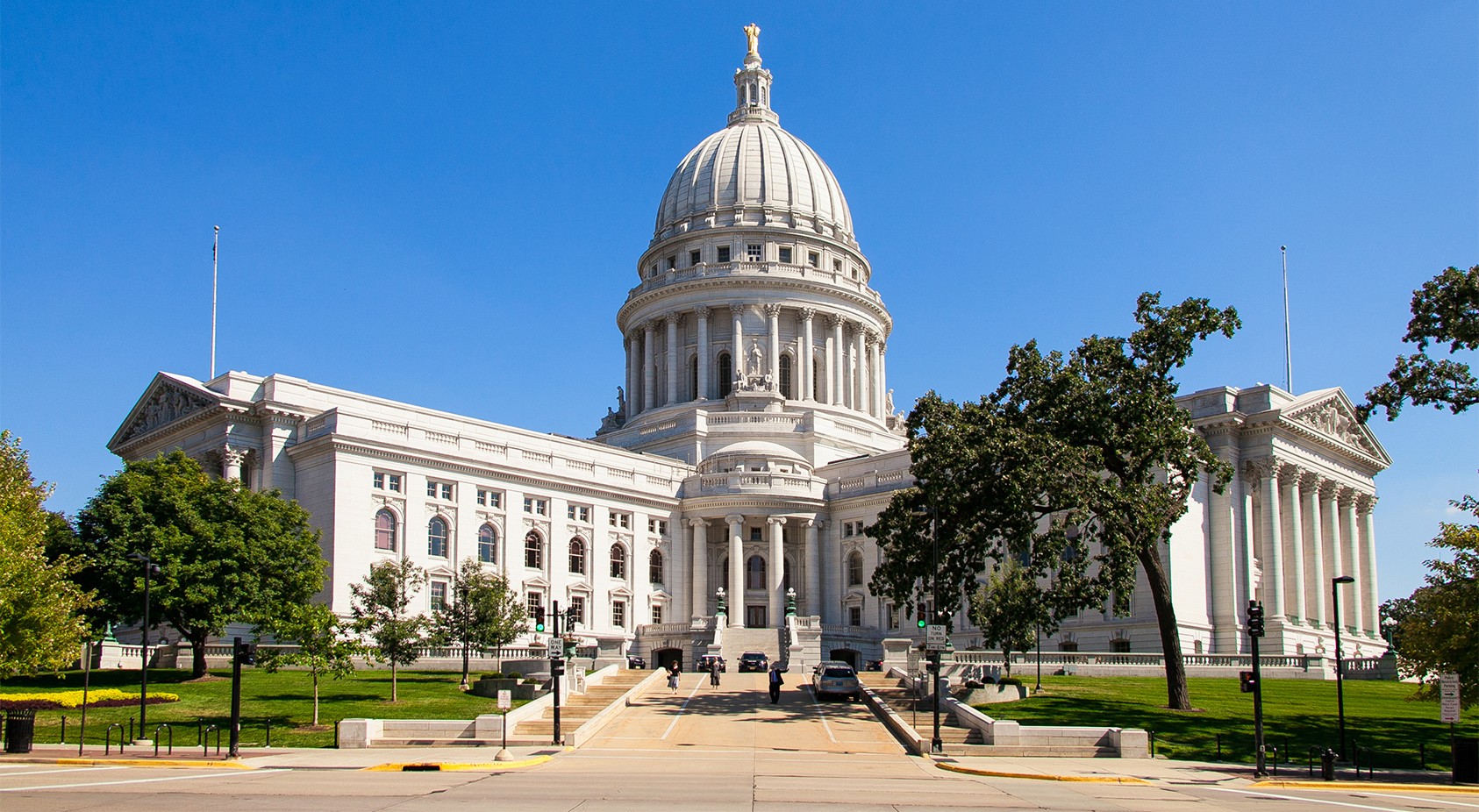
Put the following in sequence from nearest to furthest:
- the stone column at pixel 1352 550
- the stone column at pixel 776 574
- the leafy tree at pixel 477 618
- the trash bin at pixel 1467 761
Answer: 1. the trash bin at pixel 1467 761
2. the leafy tree at pixel 477 618
3. the stone column at pixel 1352 550
4. the stone column at pixel 776 574

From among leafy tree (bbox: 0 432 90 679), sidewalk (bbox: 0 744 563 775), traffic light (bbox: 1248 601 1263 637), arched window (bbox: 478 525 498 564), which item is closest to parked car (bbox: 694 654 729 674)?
arched window (bbox: 478 525 498 564)

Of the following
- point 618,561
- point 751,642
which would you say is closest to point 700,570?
point 618,561

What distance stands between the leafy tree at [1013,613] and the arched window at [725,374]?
53274 millimetres

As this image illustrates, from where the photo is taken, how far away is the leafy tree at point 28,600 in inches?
1818

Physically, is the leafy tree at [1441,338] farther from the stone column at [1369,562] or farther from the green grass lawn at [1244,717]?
the stone column at [1369,562]

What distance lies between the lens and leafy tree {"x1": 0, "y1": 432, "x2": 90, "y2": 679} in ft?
152

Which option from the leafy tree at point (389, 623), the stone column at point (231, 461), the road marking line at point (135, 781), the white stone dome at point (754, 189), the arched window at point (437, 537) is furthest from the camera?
the white stone dome at point (754, 189)

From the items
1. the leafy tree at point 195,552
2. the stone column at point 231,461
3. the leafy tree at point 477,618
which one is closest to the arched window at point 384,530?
the stone column at point 231,461

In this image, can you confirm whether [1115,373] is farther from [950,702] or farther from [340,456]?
[340,456]

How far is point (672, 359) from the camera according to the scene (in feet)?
374

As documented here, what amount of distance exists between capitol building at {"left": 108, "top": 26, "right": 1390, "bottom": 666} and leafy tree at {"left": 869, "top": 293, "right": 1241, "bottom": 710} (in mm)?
25165


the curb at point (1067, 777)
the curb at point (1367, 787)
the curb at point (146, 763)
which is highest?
the curb at point (146, 763)

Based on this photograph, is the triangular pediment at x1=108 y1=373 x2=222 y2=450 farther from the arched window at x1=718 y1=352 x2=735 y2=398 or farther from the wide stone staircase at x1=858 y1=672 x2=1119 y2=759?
the wide stone staircase at x1=858 y1=672 x2=1119 y2=759

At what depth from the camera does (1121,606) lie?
167 ft
